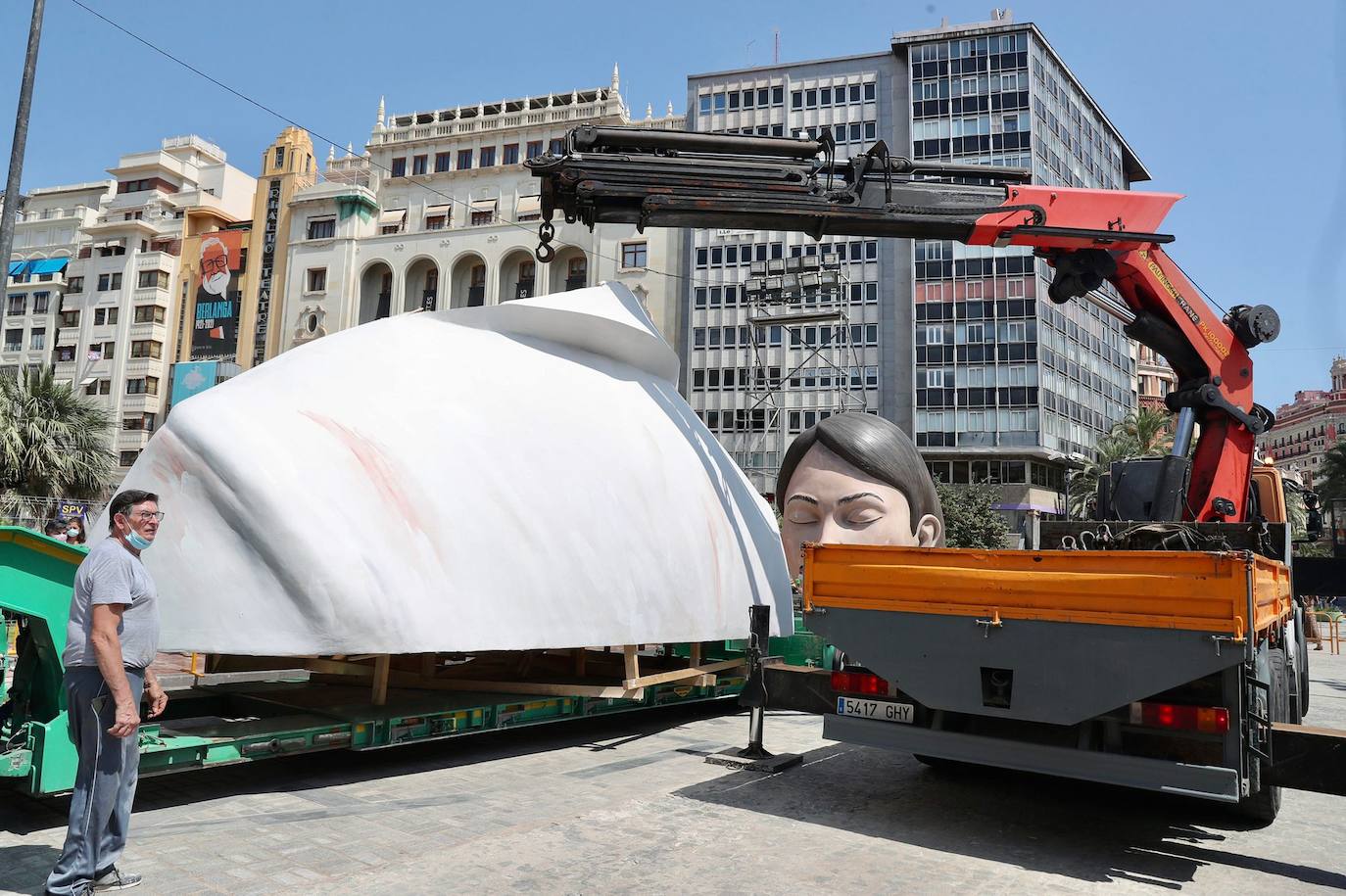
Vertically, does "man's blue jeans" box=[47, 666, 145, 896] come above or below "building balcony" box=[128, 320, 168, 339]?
Answer: below

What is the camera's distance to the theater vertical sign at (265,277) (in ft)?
212

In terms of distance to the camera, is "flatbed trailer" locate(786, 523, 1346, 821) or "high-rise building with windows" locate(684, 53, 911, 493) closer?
"flatbed trailer" locate(786, 523, 1346, 821)

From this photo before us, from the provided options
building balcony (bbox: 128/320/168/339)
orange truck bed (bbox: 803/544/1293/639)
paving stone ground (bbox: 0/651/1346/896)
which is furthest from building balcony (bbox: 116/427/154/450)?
orange truck bed (bbox: 803/544/1293/639)

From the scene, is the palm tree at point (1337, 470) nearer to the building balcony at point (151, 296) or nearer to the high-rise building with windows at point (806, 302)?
the high-rise building with windows at point (806, 302)

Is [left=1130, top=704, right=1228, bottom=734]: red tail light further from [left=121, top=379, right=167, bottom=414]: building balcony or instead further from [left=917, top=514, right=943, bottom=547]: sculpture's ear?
[left=121, top=379, right=167, bottom=414]: building balcony

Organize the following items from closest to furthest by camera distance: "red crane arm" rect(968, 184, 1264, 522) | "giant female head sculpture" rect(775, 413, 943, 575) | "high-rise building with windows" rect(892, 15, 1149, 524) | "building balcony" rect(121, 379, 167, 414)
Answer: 1. "red crane arm" rect(968, 184, 1264, 522)
2. "giant female head sculpture" rect(775, 413, 943, 575)
3. "high-rise building with windows" rect(892, 15, 1149, 524)
4. "building balcony" rect(121, 379, 167, 414)

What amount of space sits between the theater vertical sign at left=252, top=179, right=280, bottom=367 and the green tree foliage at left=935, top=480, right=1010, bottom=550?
46.7 m

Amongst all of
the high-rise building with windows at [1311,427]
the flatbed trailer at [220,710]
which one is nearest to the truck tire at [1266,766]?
the flatbed trailer at [220,710]

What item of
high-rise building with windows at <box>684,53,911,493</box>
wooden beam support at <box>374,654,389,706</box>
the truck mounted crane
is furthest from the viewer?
high-rise building with windows at <box>684,53,911,493</box>

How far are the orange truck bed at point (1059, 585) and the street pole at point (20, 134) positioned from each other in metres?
9.09

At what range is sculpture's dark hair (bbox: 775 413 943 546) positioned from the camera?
1001 cm

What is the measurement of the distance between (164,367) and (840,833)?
72.0 meters

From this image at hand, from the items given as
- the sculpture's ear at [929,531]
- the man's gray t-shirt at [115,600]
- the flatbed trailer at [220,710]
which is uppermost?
the sculpture's ear at [929,531]

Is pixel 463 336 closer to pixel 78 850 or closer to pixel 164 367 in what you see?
pixel 78 850
